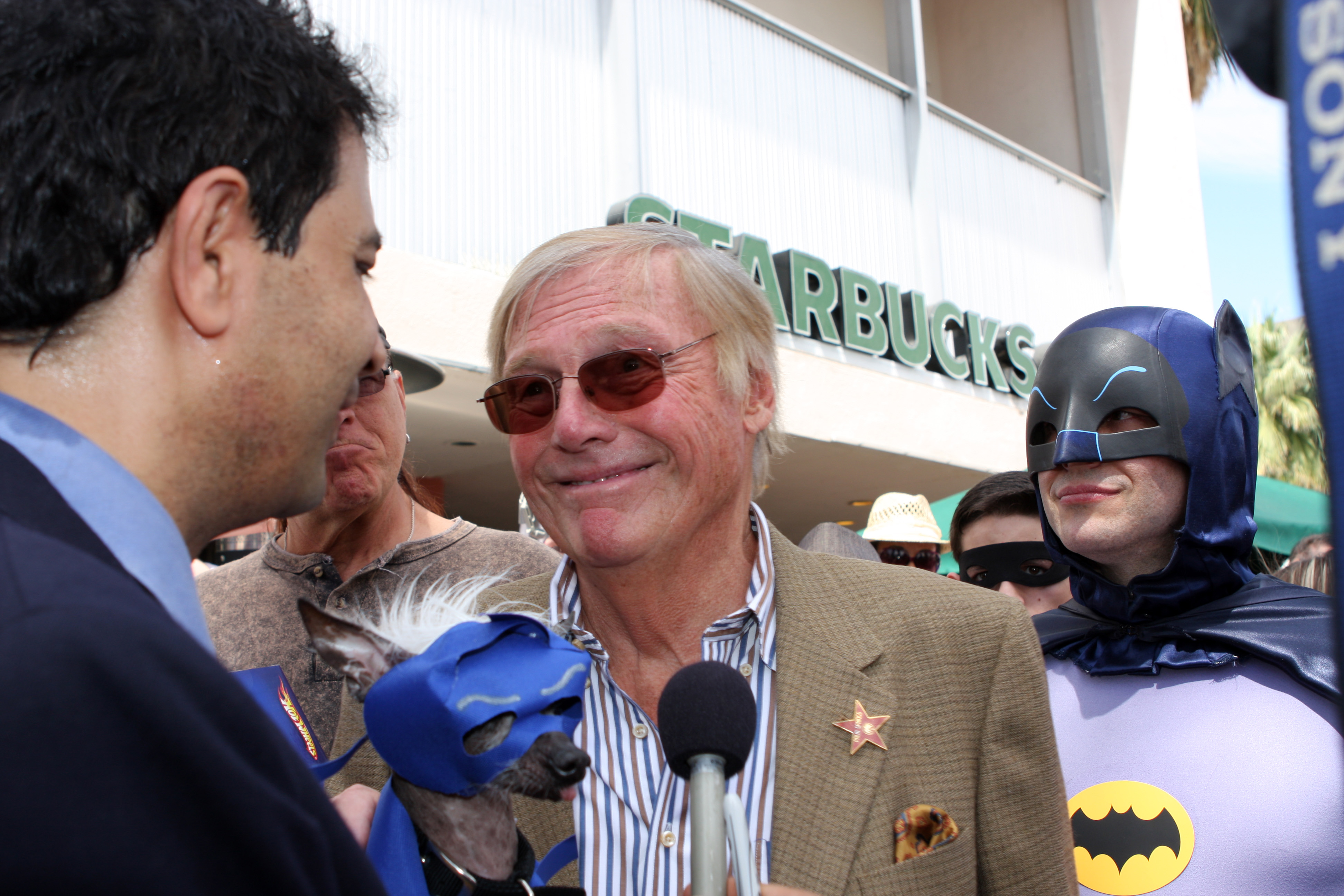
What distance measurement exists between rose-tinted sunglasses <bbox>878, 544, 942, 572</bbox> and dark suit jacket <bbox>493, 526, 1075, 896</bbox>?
173 inches

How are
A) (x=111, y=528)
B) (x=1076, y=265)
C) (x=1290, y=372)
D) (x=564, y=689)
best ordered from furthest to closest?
1. (x=1290, y=372)
2. (x=1076, y=265)
3. (x=564, y=689)
4. (x=111, y=528)

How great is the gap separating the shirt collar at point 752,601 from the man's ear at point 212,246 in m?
0.98

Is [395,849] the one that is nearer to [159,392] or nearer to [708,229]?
[159,392]

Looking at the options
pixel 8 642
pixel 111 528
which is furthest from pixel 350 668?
pixel 8 642

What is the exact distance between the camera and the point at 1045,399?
9.10ft

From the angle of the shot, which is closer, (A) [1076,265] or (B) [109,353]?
(B) [109,353]

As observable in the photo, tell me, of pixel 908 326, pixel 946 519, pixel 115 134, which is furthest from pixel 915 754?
pixel 908 326

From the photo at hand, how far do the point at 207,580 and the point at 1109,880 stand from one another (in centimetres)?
239

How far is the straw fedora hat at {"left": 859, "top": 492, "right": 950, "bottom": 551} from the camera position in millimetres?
6449

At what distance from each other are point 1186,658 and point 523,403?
1.68 meters

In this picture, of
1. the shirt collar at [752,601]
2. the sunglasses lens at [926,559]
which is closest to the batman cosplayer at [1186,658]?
the shirt collar at [752,601]

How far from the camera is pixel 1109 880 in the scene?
224 centimetres

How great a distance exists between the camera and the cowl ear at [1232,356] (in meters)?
2.63

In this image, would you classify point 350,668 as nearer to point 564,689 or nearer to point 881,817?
point 564,689
